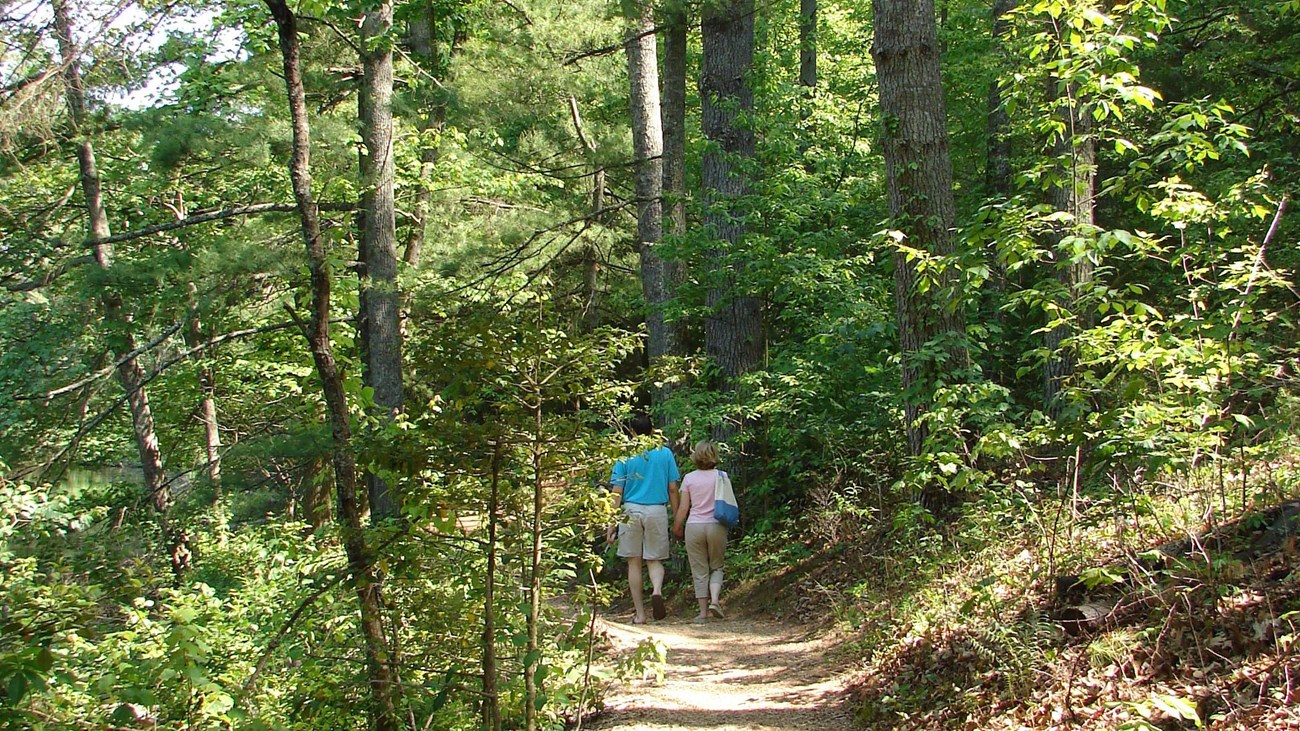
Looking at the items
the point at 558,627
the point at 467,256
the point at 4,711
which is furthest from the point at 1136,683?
the point at 467,256

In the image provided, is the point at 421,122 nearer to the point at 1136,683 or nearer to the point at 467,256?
the point at 467,256

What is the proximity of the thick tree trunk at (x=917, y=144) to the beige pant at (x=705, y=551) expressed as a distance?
2.60 m

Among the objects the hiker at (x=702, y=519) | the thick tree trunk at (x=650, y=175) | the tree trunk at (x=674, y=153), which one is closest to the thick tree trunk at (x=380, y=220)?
the thick tree trunk at (x=650, y=175)

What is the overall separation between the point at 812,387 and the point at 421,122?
29.6 feet

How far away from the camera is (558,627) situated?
490 cm

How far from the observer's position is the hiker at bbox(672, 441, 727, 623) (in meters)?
9.28

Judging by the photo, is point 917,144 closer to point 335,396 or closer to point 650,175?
point 335,396

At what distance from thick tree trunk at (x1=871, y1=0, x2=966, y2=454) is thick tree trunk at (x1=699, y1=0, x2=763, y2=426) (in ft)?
13.7

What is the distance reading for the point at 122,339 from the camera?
13.3 meters

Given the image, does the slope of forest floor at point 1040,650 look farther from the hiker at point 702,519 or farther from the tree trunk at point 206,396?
the tree trunk at point 206,396

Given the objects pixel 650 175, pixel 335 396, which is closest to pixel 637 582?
pixel 335 396

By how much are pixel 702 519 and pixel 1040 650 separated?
4550mm

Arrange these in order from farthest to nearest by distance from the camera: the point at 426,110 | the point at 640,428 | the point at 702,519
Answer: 1. the point at 426,110
2. the point at 640,428
3. the point at 702,519

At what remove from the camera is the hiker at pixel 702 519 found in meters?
9.28
